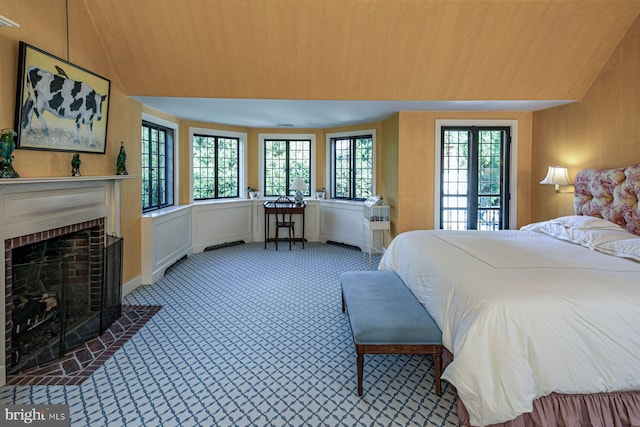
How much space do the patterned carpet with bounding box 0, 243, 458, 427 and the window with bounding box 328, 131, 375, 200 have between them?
3.12 meters

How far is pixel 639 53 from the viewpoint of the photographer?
349 cm

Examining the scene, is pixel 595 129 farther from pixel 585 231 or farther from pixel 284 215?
pixel 284 215

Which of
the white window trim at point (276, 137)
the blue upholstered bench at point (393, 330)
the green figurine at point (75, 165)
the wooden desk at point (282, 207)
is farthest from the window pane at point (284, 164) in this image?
the blue upholstered bench at point (393, 330)

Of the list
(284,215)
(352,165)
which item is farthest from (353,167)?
(284,215)

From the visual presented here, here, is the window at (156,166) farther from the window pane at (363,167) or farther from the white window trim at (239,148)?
the window pane at (363,167)

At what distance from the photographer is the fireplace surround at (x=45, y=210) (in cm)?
239

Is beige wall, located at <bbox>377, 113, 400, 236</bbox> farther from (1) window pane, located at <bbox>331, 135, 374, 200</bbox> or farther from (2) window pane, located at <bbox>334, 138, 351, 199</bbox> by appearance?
(2) window pane, located at <bbox>334, 138, 351, 199</bbox>

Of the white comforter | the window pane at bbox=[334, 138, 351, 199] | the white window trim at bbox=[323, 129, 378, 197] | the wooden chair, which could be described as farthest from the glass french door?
the white comforter

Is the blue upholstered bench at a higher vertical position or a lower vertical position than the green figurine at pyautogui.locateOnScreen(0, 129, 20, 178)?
lower

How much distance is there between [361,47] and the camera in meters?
3.74

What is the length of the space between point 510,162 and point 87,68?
5256mm

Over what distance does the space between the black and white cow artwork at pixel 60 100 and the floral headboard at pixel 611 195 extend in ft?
16.1

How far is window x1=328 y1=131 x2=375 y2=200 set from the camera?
21.8 feet

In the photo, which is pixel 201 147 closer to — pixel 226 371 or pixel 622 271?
pixel 226 371
